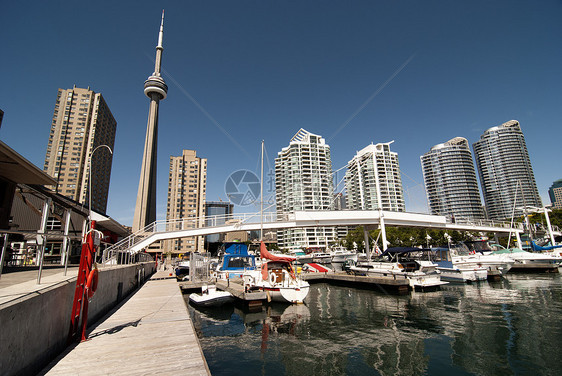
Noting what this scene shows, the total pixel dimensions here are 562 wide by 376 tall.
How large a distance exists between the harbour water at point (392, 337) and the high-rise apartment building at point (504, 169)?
197 meters

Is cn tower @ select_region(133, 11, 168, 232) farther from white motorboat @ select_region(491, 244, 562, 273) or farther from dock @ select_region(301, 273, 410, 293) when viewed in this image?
white motorboat @ select_region(491, 244, 562, 273)

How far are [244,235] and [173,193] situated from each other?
2547 inches

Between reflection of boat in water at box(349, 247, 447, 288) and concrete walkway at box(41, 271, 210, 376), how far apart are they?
1958 centimetres

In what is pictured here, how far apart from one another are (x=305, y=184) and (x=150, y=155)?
74.0 m

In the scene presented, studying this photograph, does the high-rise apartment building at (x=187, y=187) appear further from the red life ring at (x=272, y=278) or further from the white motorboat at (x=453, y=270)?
the red life ring at (x=272, y=278)

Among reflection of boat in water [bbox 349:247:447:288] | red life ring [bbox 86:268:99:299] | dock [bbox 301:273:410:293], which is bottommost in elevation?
dock [bbox 301:273:410:293]

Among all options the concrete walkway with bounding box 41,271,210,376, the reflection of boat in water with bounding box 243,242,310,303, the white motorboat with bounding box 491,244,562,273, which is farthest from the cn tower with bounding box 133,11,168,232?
the white motorboat with bounding box 491,244,562,273

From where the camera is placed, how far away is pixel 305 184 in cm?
12712

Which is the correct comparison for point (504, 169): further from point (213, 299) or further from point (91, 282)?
point (91, 282)

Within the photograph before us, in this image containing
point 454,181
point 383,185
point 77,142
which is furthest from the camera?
point 454,181

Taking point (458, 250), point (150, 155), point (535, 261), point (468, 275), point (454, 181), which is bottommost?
point (468, 275)

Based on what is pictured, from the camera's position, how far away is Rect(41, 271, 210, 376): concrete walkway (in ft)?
17.2

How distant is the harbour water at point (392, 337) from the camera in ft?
27.8

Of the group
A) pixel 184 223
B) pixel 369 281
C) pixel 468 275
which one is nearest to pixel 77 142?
pixel 184 223
